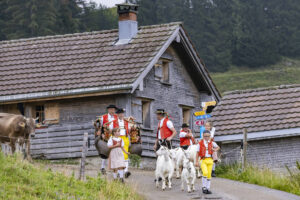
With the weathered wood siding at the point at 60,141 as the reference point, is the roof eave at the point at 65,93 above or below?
above

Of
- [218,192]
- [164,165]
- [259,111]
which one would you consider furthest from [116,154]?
[259,111]

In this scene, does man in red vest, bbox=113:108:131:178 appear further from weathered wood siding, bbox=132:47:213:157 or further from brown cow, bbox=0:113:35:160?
weathered wood siding, bbox=132:47:213:157

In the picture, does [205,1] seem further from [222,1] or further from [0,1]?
[0,1]

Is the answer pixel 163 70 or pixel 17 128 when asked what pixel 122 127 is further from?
pixel 163 70

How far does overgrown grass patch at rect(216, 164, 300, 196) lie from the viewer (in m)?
20.2

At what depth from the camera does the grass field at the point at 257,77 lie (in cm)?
8712

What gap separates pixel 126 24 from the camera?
1147 inches

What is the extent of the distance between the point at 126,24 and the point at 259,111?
6.39 m

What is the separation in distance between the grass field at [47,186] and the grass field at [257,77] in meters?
68.7

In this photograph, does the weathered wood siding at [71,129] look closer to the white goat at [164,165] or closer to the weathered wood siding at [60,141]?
the weathered wood siding at [60,141]

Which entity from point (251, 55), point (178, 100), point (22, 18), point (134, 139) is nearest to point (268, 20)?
point (251, 55)

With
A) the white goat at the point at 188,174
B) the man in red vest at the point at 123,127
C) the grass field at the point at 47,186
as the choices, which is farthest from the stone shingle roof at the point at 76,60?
the grass field at the point at 47,186

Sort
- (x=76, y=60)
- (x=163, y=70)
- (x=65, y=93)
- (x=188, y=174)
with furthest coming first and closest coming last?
1. (x=163, y=70)
2. (x=76, y=60)
3. (x=65, y=93)
4. (x=188, y=174)

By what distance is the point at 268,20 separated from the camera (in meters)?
97.1
